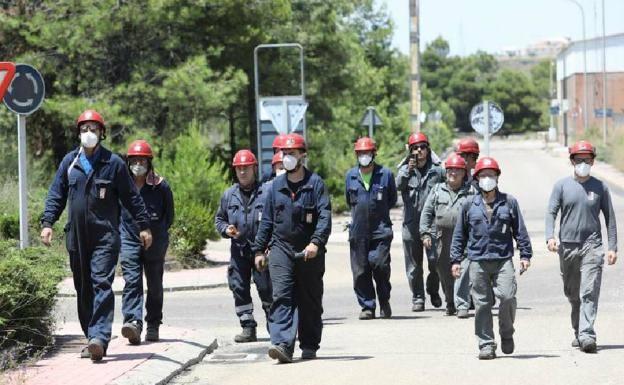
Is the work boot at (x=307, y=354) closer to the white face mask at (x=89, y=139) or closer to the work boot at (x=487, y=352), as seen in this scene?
the work boot at (x=487, y=352)

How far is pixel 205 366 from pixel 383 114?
142 feet

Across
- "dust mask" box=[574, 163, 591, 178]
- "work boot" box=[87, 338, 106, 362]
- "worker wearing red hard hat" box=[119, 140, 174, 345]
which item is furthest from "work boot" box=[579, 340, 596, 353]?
"work boot" box=[87, 338, 106, 362]

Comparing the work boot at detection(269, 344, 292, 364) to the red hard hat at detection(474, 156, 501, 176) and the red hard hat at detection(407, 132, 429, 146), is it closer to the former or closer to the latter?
the red hard hat at detection(474, 156, 501, 176)

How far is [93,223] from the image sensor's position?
10797mm

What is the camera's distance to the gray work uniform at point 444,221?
48.5 feet

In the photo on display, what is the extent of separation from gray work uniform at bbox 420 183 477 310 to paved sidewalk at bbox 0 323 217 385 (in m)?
3.15

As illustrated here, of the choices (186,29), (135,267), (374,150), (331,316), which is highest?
(186,29)

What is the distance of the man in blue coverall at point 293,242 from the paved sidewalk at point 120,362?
91 cm

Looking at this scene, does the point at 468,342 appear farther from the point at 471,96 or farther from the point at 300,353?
the point at 471,96

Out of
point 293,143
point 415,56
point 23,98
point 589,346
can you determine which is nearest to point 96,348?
point 293,143

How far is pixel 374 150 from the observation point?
48.9 feet

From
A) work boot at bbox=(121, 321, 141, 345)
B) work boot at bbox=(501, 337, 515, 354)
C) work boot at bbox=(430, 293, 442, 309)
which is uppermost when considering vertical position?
work boot at bbox=(121, 321, 141, 345)

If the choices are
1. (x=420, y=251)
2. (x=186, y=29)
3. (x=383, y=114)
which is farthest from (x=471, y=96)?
(x=420, y=251)

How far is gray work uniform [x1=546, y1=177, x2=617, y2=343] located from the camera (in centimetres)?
1180
